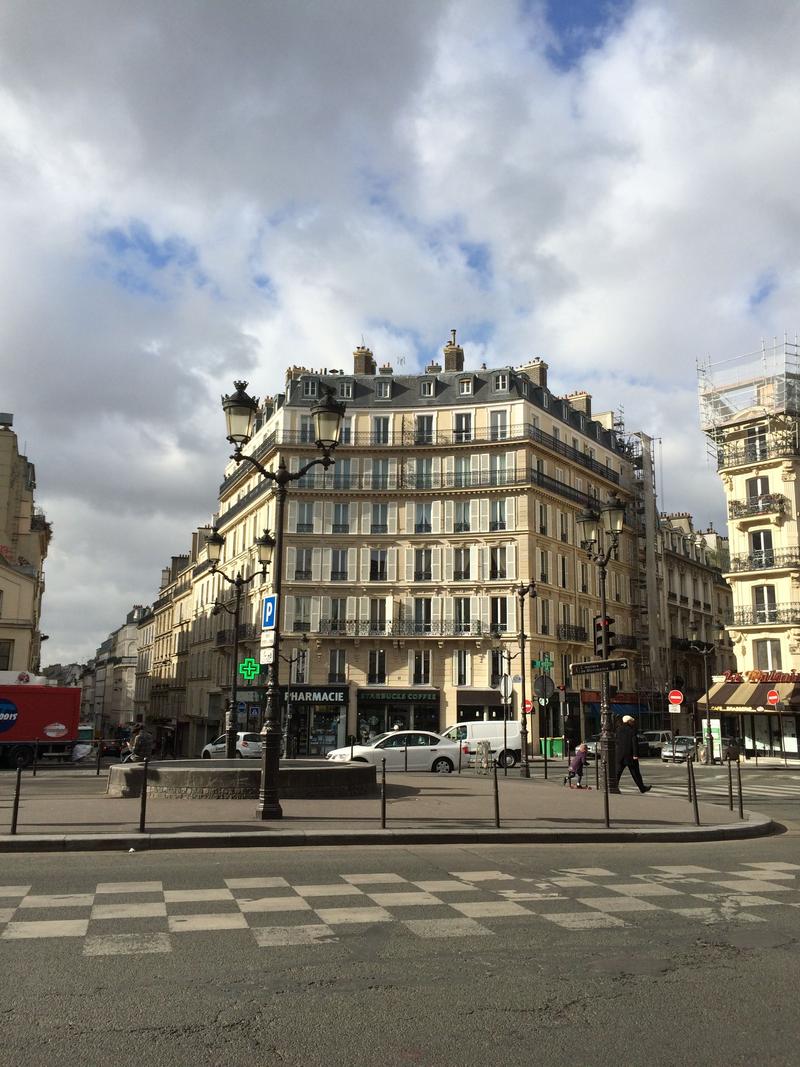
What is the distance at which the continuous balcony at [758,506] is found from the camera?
134 feet

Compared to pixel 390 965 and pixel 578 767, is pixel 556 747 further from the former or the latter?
pixel 390 965

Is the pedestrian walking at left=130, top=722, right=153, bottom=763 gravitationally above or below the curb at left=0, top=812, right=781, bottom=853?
above

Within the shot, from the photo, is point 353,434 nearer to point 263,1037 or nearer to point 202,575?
point 202,575

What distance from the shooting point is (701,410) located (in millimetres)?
48406

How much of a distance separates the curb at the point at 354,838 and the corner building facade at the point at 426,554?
29210 millimetres

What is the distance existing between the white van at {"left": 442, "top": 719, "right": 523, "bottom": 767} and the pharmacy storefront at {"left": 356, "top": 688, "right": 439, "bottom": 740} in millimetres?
11259

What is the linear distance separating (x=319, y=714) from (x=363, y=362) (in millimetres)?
21153

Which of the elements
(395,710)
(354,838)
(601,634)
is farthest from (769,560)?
(354,838)

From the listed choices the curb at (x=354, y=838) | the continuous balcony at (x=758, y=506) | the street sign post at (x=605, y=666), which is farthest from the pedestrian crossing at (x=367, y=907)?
the continuous balcony at (x=758, y=506)

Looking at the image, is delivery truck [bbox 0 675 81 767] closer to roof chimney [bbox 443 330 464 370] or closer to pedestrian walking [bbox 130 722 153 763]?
pedestrian walking [bbox 130 722 153 763]

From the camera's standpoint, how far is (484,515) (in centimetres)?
4647

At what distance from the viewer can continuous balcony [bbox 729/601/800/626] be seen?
39.8 meters

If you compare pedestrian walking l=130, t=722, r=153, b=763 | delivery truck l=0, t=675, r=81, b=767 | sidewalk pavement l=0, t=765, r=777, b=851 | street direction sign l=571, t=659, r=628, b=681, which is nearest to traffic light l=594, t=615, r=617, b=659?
street direction sign l=571, t=659, r=628, b=681

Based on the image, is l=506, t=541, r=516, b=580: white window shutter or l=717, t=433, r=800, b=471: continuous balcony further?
l=506, t=541, r=516, b=580: white window shutter
